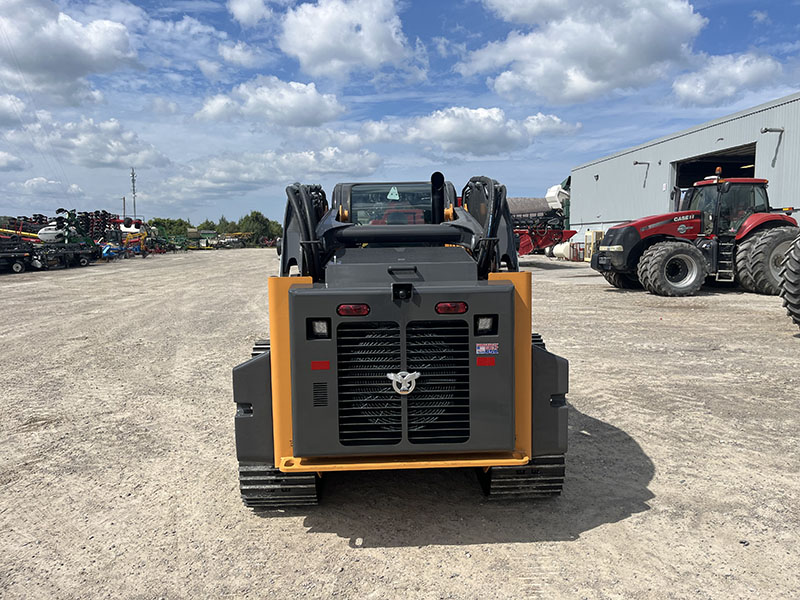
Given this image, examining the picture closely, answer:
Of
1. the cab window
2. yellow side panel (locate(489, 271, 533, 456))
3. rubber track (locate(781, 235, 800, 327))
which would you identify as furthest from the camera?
rubber track (locate(781, 235, 800, 327))

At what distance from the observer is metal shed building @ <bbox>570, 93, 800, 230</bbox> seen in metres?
19.0

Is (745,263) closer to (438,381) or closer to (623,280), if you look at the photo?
(623,280)

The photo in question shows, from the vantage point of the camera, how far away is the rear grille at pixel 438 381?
10.5 feet

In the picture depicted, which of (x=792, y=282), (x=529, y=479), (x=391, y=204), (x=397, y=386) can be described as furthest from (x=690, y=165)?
(x=397, y=386)

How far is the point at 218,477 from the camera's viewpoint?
4199 millimetres

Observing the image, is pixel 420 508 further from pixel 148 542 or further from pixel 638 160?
pixel 638 160

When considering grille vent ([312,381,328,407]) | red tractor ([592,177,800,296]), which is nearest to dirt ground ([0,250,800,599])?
grille vent ([312,381,328,407])

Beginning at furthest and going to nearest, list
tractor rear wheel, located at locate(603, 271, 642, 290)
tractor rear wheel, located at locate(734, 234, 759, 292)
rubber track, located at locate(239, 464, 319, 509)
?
1. tractor rear wheel, located at locate(603, 271, 642, 290)
2. tractor rear wheel, located at locate(734, 234, 759, 292)
3. rubber track, located at locate(239, 464, 319, 509)

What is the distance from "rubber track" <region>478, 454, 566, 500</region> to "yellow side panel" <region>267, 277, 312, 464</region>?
1229mm

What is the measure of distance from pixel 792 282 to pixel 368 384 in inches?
300

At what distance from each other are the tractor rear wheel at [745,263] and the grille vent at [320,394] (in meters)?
12.7

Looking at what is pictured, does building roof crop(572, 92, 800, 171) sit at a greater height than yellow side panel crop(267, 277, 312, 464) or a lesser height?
greater

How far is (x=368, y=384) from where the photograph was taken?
322cm

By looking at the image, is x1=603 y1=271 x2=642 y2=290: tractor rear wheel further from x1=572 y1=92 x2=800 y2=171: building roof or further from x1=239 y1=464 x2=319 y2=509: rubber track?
x1=239 y1=464 x2=319 y2=509: rubber track
